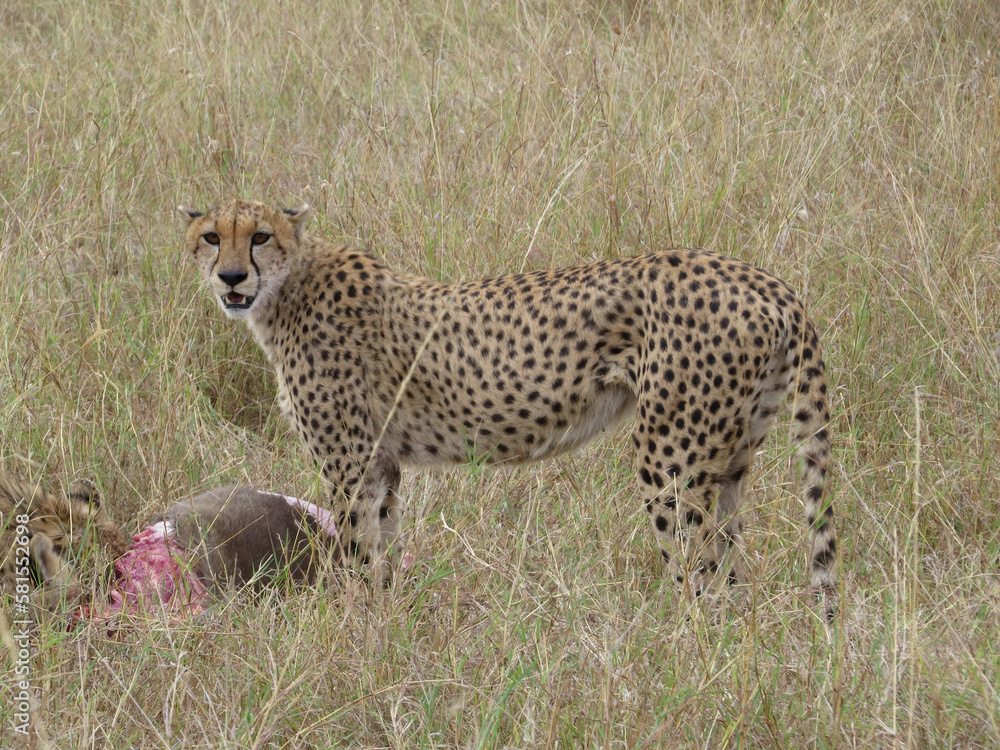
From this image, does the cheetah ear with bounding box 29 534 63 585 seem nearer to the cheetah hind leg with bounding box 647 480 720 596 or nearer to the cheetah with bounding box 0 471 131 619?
the cheetah with bounding box 0 471 131 619

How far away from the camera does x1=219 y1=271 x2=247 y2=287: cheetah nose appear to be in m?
3.90

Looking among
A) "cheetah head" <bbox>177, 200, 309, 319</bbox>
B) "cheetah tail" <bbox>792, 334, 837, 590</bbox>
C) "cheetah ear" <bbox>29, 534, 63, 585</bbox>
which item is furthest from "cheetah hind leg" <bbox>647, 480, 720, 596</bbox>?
"cheetah ear" <bbox>29, 534, 63, 585</bbox>

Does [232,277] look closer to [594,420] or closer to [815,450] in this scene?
[594,420]

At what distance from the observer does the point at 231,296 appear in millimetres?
3959

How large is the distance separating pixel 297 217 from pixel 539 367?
1010mm

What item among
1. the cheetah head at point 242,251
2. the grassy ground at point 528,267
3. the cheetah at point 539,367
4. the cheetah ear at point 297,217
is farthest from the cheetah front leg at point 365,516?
the cheetah ear at point 297,217

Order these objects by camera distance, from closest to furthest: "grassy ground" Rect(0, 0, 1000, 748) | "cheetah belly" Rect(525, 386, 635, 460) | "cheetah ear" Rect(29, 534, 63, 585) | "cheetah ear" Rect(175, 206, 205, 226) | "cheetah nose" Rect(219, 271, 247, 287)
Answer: "grassy ground" Rect(0, 0, 1000, 748) → "cheetah ear" Rect(29, 534, 63, 585) → "cheetah belly" Rect(525, 386, 635, 460) → "cheetah nose" Rect(219, 271, 247, 287) → "cheetah ear" Rect(175, 206, 205, 226)

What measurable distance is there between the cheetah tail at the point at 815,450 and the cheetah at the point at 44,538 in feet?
6.13

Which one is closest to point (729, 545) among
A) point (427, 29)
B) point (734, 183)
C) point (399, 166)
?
point (734, 183)

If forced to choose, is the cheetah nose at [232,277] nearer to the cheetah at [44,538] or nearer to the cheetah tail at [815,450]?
the cheetah at [44,538]

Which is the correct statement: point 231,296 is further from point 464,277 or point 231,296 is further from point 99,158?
point 99,158

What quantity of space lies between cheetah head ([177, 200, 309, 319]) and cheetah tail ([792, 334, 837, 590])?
1666 millimetres

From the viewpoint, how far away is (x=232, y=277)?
3908mm

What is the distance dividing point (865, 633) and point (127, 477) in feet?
7.53
